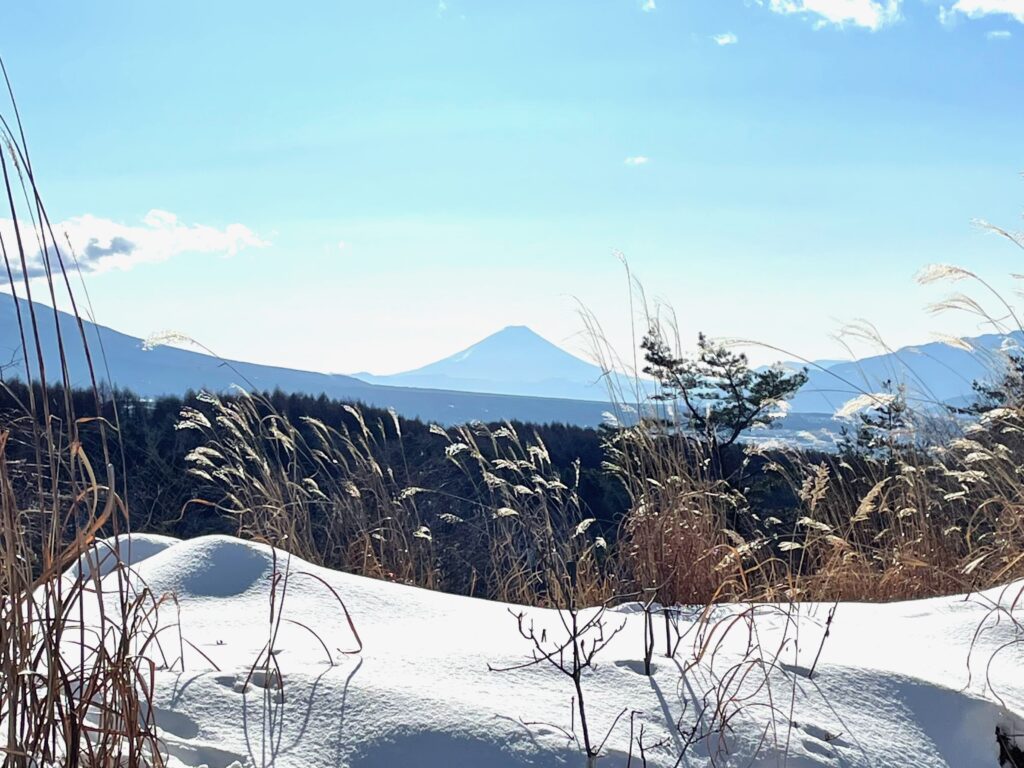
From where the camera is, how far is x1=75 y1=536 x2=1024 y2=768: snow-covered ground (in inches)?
55.7

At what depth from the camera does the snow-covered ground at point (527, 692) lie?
1.42 metres

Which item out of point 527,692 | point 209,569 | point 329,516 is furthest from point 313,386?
point 527,692

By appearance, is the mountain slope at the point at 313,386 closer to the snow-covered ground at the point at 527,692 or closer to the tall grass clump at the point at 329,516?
the tall grass clump at the point at 329,516

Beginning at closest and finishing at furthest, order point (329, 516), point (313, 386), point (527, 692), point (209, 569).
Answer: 1. point (527, 692)
2. point (209, 569)
3. point (329, 516)
4. point (313, 386)

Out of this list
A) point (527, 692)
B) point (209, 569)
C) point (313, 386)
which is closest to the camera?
point (527, 692)

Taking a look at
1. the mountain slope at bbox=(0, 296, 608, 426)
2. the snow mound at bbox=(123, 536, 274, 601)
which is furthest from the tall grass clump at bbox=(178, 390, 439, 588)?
the mountain slope at bbox=(0, 296, 608, 426)

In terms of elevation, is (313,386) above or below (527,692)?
above

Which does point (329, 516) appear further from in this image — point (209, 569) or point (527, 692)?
point (527, 692)

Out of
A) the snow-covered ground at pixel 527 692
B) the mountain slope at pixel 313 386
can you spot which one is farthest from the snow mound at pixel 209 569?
the mountain slope at pixel 313 386

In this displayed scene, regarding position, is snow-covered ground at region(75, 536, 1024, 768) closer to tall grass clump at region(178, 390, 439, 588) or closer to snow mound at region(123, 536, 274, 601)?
snow mound at region(123, 536, 274, 601)

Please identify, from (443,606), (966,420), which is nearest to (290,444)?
(443,606)

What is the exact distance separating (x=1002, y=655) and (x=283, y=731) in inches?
61.9

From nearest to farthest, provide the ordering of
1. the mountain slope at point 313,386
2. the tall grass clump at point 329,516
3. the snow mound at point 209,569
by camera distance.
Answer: the snow mound at point 209,569 < the tall grass clump at point 329,516 < the mountain slope at point 313,386

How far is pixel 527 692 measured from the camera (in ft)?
5.30
